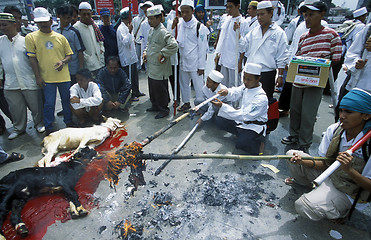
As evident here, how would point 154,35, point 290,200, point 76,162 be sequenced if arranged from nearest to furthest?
1. point 290,200
2. point 76,162
3. point 154,35

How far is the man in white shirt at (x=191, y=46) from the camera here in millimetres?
5292

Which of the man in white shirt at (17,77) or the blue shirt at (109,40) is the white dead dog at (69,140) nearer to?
the man in white shirt at (17,77)

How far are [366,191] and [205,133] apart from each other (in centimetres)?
300

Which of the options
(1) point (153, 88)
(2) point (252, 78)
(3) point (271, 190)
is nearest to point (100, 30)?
(1) point (153, 88)

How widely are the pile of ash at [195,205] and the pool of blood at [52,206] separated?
0.76 metres

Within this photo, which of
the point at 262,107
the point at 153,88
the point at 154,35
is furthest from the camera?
the point at 153,88

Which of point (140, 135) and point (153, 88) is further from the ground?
point (153, 88)

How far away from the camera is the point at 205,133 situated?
16.0ft

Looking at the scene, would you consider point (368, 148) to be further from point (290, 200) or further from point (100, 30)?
point (100, 30)

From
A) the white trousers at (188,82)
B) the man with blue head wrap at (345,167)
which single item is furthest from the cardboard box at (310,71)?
the white trousers at (188,82)

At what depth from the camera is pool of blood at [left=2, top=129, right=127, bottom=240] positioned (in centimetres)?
264

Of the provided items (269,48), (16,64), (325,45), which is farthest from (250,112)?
(16,64)

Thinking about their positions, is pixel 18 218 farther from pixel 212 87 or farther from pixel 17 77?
pixel 212 87

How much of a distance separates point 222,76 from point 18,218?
407 cm
